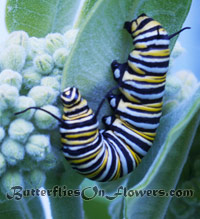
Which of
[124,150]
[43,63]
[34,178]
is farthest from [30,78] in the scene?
[124,150]

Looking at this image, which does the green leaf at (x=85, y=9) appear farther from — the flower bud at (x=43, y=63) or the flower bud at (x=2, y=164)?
the flower bud at (x=2, y=164)

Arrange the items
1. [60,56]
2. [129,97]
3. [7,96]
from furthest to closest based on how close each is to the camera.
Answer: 1. [129,97]
2. [60,56]
3. [7,96]

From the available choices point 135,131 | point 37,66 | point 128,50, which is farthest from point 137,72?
point 37,66

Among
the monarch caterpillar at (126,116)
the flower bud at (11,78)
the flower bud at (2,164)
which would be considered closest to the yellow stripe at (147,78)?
the monarch caterpillar at (126,116)

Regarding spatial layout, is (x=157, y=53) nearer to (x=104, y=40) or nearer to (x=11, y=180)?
(x=104, y=40)

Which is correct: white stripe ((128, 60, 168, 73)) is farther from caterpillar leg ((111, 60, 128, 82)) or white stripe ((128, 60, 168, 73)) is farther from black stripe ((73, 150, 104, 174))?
black stripe ((73, 150, 104, 174))
